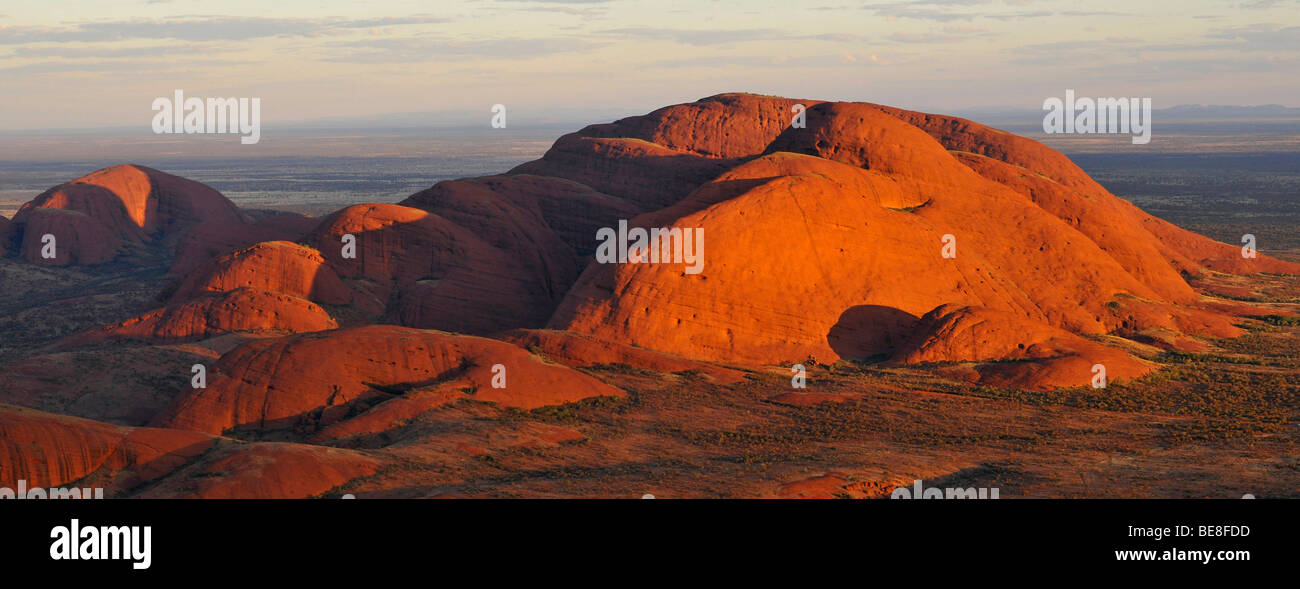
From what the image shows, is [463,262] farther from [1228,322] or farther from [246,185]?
[246,185]

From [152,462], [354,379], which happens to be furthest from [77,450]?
[354,379]

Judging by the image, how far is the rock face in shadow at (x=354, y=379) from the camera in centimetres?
2653

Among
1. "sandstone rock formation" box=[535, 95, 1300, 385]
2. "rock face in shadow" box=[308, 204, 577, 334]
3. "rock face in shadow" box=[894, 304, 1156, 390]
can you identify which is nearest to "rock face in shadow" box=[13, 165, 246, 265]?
"rock face in shadow" box=[308, 204, 577, 334]

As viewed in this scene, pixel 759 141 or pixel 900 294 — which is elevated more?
pixel 759 141

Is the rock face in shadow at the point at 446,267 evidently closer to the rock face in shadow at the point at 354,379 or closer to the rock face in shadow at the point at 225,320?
the rock face in shadow at the point at 225,320

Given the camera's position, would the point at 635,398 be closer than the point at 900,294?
Yes

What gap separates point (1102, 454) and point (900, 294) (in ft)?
43.3

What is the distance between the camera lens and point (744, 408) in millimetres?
28609

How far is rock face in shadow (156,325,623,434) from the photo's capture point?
2653cm

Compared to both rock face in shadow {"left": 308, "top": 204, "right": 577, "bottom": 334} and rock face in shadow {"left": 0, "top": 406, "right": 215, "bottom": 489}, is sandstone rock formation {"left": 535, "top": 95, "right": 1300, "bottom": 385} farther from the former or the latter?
rock face in shadow {"left": 0, "top": 406, "right": 215, "bottom": 489}

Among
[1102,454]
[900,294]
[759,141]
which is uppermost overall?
[759,141]

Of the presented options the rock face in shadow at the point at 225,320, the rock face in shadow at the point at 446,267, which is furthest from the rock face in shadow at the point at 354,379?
the rock face in shadow at the point at 446,267

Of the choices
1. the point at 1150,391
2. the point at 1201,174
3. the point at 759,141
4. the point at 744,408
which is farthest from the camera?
the point at 1201,174

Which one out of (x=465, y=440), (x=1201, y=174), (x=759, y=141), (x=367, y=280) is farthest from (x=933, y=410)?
(x=1201, y=174)
